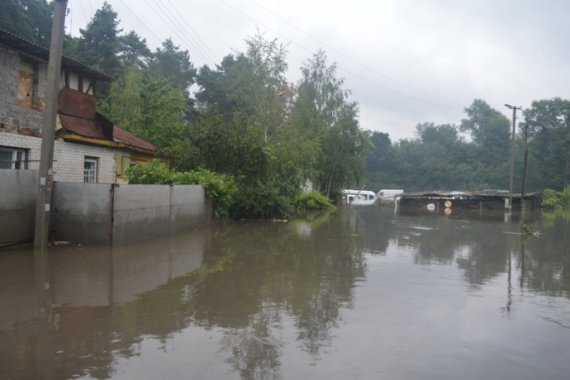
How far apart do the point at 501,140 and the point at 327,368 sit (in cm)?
9793

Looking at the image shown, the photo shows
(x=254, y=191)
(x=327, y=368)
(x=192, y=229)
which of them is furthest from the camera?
(x=254, y=191)

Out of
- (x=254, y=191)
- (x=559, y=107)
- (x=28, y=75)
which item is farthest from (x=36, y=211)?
(x=559, y=107)

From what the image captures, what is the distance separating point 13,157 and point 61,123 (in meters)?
2.13

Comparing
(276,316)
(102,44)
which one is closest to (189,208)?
(276,316)

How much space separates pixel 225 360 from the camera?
198 inches

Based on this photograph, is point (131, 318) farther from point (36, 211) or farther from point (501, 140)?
point (501, 140)

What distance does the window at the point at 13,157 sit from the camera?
16.0 m

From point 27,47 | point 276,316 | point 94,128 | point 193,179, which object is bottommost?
point 276,316

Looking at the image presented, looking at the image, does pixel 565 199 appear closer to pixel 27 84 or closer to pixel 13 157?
pixel 27 84

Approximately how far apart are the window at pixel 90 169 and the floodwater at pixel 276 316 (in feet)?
26.9

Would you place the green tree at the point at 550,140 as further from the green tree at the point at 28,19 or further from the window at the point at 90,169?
the window at the point at 90,169

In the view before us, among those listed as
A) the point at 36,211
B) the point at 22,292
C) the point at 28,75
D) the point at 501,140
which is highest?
the point at 501,140

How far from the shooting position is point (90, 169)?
20000 mm

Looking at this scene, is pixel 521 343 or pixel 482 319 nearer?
pixel 521 343
